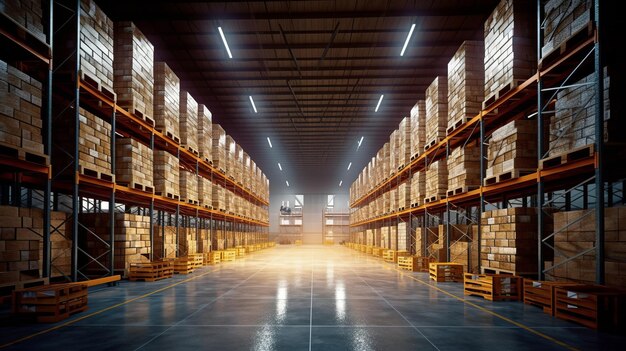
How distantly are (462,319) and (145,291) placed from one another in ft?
19.7

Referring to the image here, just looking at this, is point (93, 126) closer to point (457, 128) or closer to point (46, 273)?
point (46, 273)

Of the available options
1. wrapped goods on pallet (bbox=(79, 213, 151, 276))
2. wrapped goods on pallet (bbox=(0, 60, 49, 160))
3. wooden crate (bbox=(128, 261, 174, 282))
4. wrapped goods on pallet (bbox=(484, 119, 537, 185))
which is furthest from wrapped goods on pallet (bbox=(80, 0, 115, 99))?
wrapped goods on pallet (bbox=(484, 119, 537, 185))

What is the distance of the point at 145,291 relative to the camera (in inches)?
316

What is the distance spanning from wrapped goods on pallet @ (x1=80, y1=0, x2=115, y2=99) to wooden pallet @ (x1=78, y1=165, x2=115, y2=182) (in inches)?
64.1

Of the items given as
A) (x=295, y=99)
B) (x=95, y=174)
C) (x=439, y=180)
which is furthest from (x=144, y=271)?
(x=295, y=99)

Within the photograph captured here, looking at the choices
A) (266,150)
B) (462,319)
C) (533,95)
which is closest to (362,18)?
(533,95)

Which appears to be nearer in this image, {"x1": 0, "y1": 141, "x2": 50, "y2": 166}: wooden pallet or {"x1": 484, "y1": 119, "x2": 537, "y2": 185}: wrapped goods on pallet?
{"x1": 0, "y1": 141, "x2": 50, "y2": 166}: wooden pallet

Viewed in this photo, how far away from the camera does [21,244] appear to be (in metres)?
6.48

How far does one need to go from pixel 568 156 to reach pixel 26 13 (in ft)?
29.5

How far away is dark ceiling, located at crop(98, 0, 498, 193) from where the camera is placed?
10484 millimetres

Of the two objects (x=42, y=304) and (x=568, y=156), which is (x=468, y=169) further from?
(x=42, y=304)

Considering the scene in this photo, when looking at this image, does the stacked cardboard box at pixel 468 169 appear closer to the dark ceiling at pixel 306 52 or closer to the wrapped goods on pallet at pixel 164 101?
the dark ceiling at pixel 306 52

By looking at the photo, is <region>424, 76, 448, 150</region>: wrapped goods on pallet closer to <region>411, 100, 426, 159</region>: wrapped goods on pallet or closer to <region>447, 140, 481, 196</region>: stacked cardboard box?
<region>411, 100, 426, 159</region>: wrapped goods on pallet

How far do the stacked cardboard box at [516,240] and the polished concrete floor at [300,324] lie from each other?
41.4 inches
